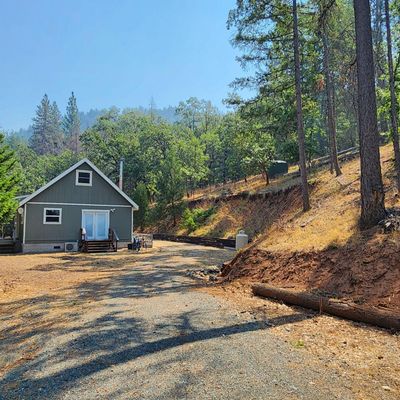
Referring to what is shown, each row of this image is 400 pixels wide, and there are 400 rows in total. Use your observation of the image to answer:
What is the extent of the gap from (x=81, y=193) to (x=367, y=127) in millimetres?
18581

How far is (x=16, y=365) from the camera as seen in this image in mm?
4410

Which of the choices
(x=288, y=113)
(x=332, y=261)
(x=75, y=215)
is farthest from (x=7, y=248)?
(x=332, y=261)

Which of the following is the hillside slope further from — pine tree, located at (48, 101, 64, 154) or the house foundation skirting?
pine tree, located at (48, 101, 64, 154)

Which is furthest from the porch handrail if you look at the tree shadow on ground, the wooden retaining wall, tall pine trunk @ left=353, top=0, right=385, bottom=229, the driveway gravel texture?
tall pine trunk @ left=353, top=0, right=385, bottom=229

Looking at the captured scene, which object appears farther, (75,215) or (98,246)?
(75,215)

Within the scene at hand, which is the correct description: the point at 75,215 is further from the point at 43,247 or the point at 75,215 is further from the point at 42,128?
the point at 42,128

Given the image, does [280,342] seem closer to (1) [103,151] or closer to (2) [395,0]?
(2) [395,0]

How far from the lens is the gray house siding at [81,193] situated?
22062 millimetres

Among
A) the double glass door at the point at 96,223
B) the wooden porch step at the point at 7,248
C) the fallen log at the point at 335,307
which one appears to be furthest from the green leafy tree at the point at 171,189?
the fallen log at the point at 335,307

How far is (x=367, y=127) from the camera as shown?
861cm

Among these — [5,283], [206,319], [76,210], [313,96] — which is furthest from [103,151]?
[206,319]

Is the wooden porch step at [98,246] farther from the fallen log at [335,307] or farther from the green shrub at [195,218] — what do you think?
the fallen log at [335,307]

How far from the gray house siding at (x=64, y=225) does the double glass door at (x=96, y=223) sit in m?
0.26

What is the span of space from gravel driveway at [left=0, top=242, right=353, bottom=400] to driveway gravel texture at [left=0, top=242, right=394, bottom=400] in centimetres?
1
